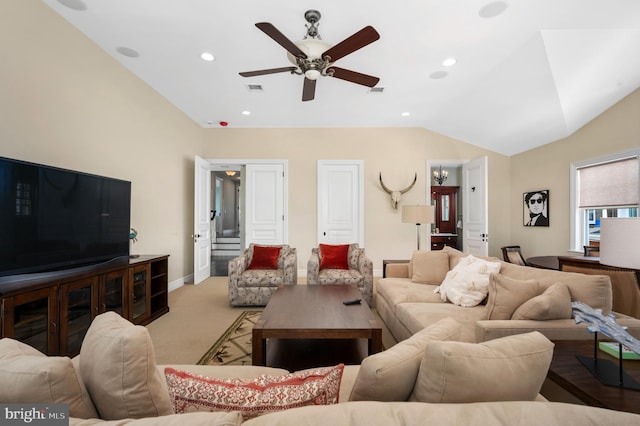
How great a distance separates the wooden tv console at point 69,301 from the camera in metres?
1.83

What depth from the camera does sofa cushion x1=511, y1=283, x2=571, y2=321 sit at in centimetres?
164

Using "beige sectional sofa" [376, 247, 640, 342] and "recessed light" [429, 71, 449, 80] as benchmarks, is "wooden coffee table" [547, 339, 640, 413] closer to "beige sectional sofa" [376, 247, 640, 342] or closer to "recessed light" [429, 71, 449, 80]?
"beige sectional sofa" [376, 247, 640, 342]

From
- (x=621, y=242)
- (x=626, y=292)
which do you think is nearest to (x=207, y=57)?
(x=621, y=242)

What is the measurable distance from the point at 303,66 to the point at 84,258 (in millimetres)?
2646

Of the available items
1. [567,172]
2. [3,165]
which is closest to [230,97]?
[3,165]

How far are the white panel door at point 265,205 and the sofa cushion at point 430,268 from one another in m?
3.03

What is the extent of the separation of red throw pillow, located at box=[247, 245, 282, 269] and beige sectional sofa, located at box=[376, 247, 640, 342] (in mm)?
1731

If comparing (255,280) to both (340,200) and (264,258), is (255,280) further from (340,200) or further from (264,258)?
(340,200)

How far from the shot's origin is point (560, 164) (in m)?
4.48

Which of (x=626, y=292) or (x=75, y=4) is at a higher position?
(x=75, y=4)

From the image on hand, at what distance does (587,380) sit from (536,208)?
4687mm

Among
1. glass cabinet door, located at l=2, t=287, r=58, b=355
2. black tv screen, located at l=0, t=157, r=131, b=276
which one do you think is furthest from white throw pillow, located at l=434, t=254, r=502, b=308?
black tv screen, located at l=0, t=157, r=131, b=276

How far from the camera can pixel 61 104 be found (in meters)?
2.65

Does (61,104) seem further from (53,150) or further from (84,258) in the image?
(84,258)
